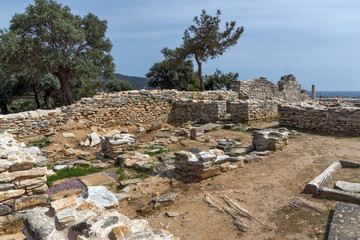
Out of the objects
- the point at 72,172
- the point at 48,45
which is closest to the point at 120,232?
the point at 72,172

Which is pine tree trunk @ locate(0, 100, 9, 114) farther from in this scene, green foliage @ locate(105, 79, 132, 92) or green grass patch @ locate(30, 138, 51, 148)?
green grass patch @ locate(30, 138, 51, 148)

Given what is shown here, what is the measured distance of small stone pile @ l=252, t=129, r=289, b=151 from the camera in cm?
866

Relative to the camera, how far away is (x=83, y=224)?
9.47ft

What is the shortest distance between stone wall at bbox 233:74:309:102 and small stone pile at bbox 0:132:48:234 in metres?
17.7

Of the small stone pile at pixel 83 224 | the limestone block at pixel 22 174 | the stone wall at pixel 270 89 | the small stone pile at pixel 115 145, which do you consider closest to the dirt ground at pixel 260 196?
the small stone pile at pixel 83 224

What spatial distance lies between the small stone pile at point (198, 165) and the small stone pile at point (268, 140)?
2.49m

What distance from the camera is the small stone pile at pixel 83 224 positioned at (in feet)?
9.02

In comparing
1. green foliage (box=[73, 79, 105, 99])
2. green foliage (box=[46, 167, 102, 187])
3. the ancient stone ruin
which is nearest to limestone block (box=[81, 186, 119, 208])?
the ancient stone ruin

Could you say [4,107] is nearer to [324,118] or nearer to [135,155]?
[135,155]

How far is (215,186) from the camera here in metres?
6.13

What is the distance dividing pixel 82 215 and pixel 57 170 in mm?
5388

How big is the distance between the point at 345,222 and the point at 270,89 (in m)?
21.3

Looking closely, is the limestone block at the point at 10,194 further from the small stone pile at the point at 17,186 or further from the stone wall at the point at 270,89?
the stone wall at the point at 270,89

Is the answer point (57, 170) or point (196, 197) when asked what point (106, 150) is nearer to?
point (57, 170)
